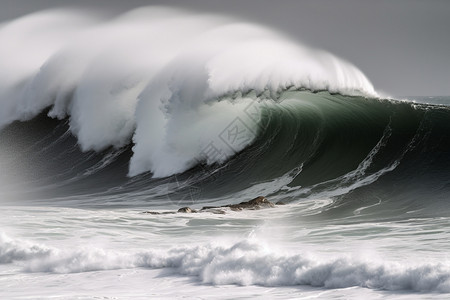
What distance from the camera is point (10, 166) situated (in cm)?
1842

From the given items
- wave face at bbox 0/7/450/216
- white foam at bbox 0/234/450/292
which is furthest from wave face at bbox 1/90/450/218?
white foam at bbox 0/234/450/292

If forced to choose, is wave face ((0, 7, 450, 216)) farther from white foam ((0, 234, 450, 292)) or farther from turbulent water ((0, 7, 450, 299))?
white foam ((0, 234, 450, 292))

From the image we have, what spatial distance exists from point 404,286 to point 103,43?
753 inches

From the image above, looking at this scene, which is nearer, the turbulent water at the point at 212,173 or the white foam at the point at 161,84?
the turbulent water at the point at 212,173

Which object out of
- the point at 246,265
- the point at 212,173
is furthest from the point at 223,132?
the point at 246,265

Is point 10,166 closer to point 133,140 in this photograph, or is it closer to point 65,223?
point 133,140

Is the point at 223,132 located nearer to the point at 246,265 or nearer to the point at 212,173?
the point at 212,173

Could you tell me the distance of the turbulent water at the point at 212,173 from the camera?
698 cm

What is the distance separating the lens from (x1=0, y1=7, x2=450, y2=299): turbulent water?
6.98 metres

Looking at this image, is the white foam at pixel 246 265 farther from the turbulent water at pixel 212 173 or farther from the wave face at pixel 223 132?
the wave face at pixel 223 132

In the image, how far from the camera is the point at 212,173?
48.8ft

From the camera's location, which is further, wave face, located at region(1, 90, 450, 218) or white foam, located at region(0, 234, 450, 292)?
wave face, located at region(1, 90, 450, 218)

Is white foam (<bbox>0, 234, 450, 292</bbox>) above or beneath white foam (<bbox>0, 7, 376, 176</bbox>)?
beneath

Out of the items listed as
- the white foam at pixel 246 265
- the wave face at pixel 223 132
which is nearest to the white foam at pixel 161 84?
the wave face at pixel 223 132
